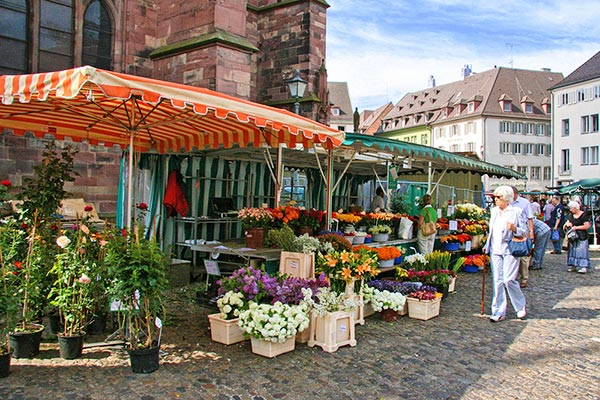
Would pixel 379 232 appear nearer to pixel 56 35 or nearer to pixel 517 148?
pixel 56 35

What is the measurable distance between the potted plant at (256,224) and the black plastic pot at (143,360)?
3.07 metres

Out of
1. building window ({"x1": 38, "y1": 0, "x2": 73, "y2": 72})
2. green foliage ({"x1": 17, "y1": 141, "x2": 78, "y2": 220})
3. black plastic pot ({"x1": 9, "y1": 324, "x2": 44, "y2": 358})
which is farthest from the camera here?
building window ({"x1": 38, "y1": 0, "x2": 73, "y2": 72})

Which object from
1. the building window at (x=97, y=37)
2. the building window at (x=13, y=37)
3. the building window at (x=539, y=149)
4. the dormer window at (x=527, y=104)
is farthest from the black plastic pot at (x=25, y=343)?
the dormer window at (x=527, y=104)

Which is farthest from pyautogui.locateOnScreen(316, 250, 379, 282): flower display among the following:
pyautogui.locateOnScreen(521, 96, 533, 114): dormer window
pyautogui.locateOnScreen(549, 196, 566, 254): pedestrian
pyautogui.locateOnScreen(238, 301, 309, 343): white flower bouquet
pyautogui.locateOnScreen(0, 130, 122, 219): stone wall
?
pyautogui.locateOnScreen(521, 96, 533, 114): dormer window

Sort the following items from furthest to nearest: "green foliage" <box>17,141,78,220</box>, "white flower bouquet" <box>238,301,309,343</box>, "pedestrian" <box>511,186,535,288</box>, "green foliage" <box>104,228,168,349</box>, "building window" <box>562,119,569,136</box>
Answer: "building window" <box>562,119,569,136</box>
"pedestrian" <box>511,186,535,288</box>
"green foliage" <box>17,141,78,220</box>
"white flower bouquet" <box>238,301,309,343</box>
"green foliage" <box>104,228,168,349</box>

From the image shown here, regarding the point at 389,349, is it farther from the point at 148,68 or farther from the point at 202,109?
the point at 148,68

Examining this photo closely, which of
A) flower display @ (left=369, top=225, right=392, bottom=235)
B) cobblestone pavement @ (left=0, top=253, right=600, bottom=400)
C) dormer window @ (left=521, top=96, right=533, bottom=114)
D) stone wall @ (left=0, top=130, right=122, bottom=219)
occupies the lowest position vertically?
cobblestone pavement @ (left=0, top=253, right=600, bottom=400)

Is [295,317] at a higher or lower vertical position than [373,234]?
lower

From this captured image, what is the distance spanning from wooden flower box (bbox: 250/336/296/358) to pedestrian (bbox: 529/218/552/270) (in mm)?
7643

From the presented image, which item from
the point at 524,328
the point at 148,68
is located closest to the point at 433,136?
the point at 148,68

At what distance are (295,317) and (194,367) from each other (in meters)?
1.07

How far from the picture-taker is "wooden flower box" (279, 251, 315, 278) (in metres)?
6.30

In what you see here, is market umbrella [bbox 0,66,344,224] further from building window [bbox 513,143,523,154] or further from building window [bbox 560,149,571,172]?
building window [bbox 513,143,523,154]

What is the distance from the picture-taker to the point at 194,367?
15.5 feet
